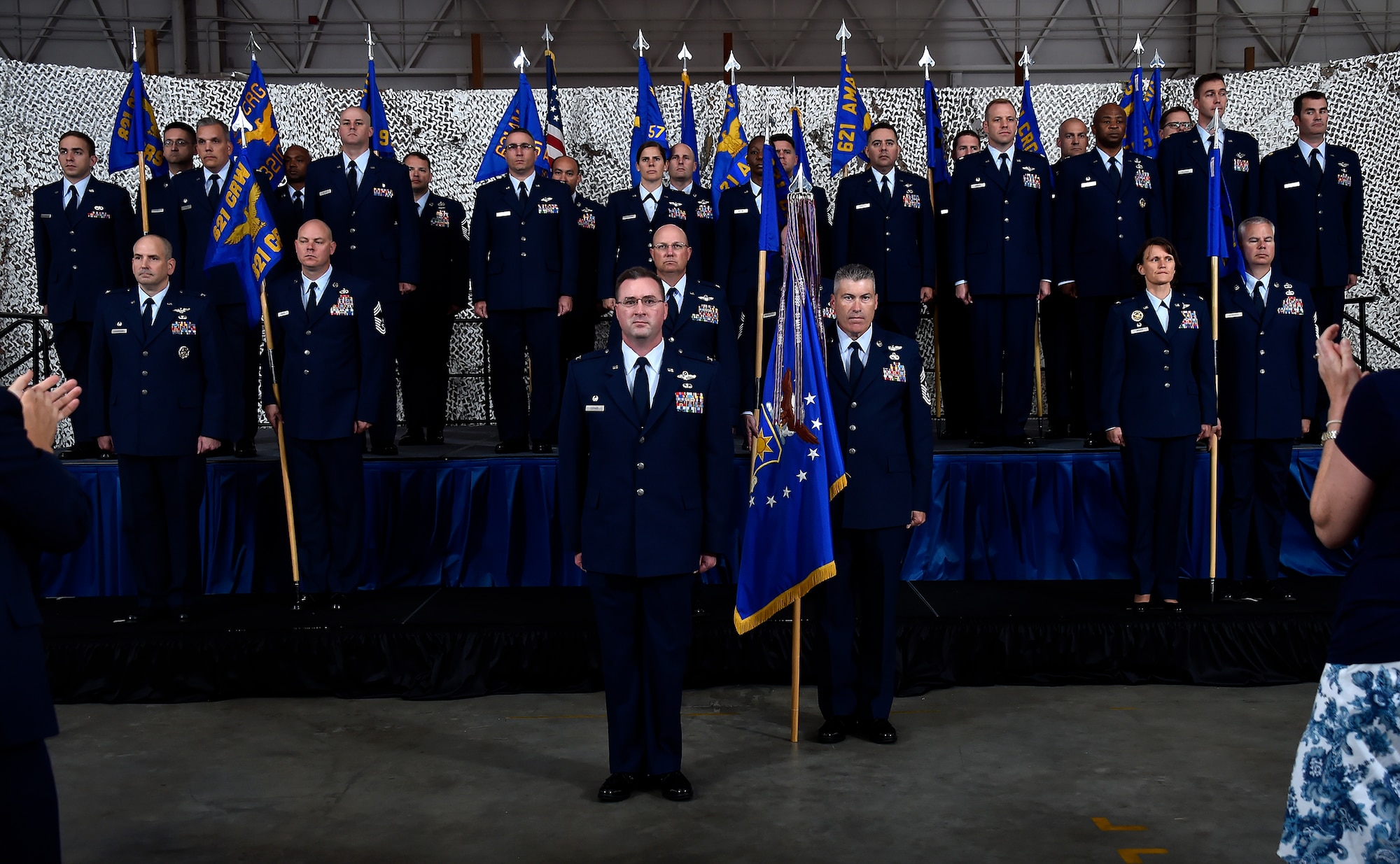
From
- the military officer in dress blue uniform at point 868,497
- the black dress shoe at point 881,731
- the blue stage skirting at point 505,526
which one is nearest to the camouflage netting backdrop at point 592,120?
the blue stage skirting at point 505,526

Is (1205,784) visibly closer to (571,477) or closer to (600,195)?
(571,477)

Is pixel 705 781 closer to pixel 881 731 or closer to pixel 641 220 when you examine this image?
pixel 881 731

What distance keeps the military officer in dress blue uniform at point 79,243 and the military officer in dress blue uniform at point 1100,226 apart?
4.86 m

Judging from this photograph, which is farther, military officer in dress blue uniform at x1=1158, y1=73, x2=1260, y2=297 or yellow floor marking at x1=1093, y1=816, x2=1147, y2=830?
military officer in dress blue uniform at x1=1158, y1=73, x2=1260, y2=297

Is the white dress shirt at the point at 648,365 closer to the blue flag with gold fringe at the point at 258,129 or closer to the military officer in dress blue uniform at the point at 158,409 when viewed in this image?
the military officer in dress blue uniform at the point at 158,409

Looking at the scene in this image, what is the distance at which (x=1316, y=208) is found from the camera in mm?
6254

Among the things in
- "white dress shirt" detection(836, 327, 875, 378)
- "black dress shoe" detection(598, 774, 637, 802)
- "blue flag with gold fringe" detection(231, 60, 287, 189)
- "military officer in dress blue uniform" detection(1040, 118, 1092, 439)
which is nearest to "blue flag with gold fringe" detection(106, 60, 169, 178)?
"blue flag with gold fringe" detection(231, 60, 287, 189)

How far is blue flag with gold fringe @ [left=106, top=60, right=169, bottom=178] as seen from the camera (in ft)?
19.5

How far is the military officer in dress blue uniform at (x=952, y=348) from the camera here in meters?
6.62

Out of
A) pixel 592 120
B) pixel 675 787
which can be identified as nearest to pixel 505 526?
pixel 675 787

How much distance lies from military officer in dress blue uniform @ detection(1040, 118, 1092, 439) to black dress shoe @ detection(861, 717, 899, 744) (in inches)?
110

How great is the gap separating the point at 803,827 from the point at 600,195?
715cm

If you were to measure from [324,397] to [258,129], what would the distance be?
1.78m

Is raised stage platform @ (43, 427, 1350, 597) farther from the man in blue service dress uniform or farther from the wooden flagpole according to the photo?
the man in blue service dress uniform
